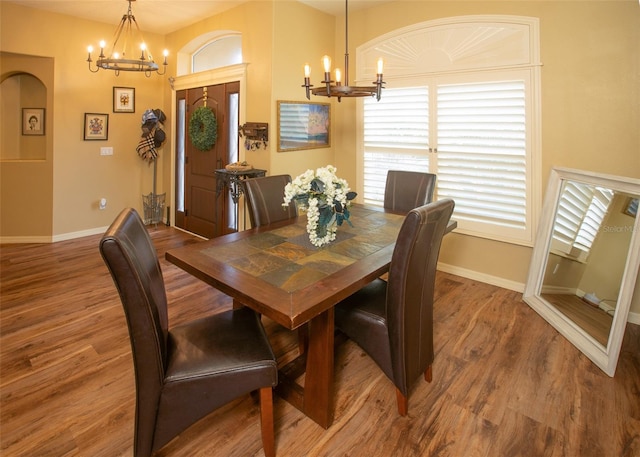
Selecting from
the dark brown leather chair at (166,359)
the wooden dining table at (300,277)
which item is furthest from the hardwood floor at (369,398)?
the dark brown leather chair at (166,359)

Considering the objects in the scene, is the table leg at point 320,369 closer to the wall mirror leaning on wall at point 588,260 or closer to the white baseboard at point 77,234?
the wall mirror leaning on wall at point 588,260

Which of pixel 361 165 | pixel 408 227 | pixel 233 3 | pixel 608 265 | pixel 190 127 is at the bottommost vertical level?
pixel 608 265

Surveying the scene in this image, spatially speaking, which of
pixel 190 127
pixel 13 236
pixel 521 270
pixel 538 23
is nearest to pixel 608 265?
pixel 521 270

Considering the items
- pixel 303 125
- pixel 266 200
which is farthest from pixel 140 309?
pixel 303 125

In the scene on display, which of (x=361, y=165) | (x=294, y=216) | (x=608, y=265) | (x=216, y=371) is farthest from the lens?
(x=361, y=165)

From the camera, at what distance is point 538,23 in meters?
3.12

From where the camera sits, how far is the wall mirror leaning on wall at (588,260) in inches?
92.4

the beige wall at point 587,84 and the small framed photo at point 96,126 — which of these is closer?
the beige wall at point 587,84

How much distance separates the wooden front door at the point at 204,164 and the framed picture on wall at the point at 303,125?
0.76 metres

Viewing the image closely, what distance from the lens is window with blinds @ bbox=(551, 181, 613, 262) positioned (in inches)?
109

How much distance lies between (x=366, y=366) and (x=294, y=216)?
1.24 meters

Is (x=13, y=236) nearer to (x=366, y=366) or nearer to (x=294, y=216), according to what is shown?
(x=294, y=216)

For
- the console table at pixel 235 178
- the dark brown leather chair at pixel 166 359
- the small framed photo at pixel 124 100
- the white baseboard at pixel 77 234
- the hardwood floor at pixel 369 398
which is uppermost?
the small framed photo at pixel 124 100

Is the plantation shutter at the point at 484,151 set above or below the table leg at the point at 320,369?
above
